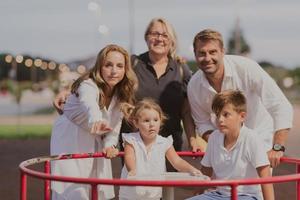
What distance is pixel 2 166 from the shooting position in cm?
1633

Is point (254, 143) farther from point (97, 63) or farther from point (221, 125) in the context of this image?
point (97, 63)

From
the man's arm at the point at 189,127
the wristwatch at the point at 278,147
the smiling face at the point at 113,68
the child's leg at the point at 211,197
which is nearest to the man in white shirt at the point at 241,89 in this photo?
Answer: the wristwatch at the point at 278,147

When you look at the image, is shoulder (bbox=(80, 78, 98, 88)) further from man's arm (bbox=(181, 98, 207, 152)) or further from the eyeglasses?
man's arm (bbox=(181, 98, 207, 152))

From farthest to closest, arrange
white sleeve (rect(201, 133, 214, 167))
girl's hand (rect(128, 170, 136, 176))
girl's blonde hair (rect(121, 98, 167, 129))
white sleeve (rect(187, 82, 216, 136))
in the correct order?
white sleeve (rect(187, 82, 216, 136))
girl's blonde hair (rect(121, 98, 167, 129))
girl's hand (rect(128, 170, 136, 176))
white sleeve (rect(201, 133, 214, 167))

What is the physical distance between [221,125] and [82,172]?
1310 mm

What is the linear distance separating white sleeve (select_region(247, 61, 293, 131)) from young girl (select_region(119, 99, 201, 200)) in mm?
748

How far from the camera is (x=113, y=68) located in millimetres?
5148

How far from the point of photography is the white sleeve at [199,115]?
554 centimetres

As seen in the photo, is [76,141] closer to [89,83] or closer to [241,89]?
→ [89,83]

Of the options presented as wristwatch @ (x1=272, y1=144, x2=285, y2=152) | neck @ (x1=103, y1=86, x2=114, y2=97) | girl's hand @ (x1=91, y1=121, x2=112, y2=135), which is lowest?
wristwatch @ (x1=272, y1=144, x2=285, y2=152)

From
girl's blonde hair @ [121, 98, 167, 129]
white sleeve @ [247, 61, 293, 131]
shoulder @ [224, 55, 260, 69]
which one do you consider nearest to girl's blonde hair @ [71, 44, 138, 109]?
girl's blonde hair @ [121, 98, 167, 129]

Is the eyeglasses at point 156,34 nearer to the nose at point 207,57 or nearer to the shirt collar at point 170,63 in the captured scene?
the shirt collar at point 170,63

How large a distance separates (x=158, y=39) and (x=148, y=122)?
958 mm

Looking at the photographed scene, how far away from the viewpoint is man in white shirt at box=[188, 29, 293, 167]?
5125 mm
